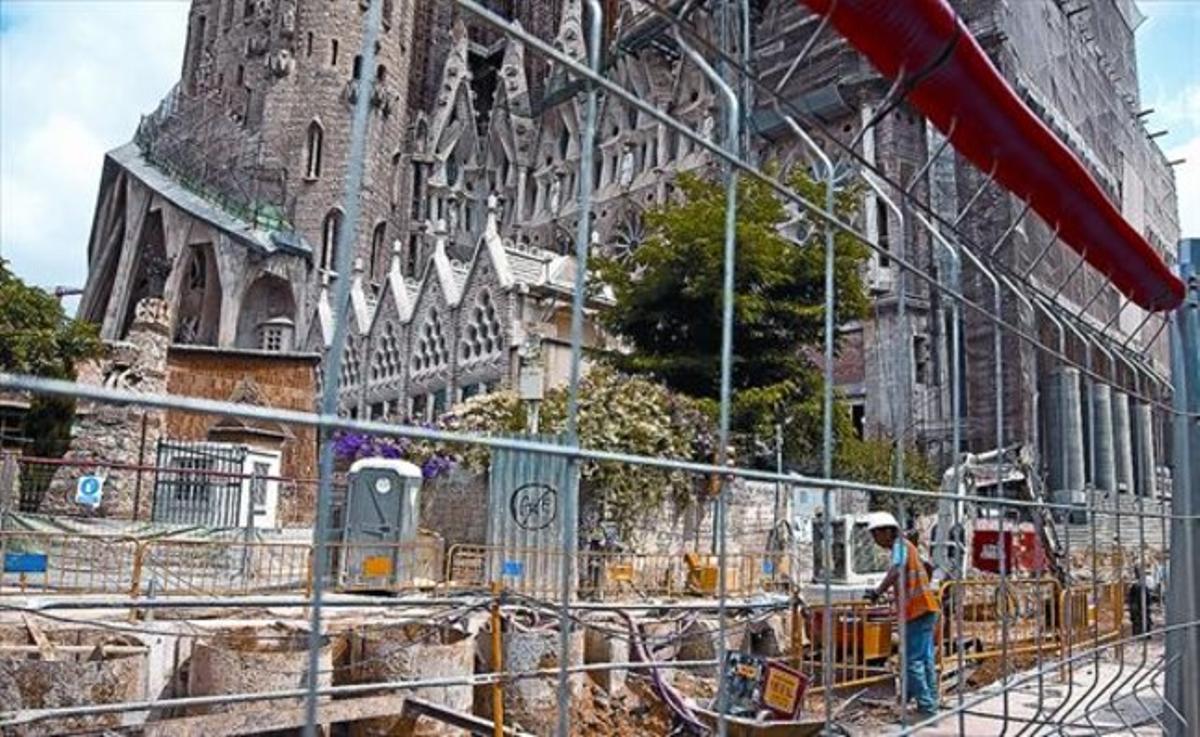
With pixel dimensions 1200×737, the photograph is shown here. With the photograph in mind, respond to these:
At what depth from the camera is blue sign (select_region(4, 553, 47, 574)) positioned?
880 cm

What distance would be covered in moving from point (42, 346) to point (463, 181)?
28.4 meters

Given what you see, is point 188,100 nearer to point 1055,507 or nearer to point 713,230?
point 713,230

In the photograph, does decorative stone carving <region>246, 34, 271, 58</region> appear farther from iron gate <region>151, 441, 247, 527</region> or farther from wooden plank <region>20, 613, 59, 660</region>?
wooden plank <region>20, 613, 59, 660</region>

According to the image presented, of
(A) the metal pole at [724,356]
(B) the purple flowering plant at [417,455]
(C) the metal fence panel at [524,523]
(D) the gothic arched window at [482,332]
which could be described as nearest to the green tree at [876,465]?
(C) the metal fence panel at [524,523]

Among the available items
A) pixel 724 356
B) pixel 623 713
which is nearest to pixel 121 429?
pixel 623 713

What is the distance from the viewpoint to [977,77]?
3027 millimetres

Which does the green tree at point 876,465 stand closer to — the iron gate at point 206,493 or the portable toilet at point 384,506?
the portable toilet at point 384,506

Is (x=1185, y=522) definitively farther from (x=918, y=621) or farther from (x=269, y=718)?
(x=269, y=718)

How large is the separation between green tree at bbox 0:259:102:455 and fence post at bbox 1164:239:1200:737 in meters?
12.9

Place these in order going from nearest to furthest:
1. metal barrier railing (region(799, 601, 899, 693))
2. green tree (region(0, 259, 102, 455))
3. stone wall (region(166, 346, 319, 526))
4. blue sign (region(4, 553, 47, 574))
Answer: metal barrier railing (region(799, 601, 899, 693)), blue sign (region(4, 553, 47, 574)), green tree (region(0, 259, 102, 455)), stone wall (region(166, 346, 319, 526))

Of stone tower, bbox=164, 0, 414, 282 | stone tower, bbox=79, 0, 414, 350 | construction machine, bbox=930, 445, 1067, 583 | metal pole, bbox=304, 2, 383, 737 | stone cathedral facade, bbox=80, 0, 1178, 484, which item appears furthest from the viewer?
stone tower, bbox=164, 0, 414, 282

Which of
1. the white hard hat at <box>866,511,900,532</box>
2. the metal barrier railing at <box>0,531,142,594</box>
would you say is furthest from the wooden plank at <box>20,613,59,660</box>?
the white hard hat at <box>866,511,900,532</box>

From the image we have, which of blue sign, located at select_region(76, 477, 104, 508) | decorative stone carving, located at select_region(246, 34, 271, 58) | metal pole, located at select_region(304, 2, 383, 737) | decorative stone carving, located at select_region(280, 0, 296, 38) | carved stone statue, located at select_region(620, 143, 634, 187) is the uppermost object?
decorative stone carving, located at select_region(280, 0, 296, 38)

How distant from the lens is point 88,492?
13406 millimetres
